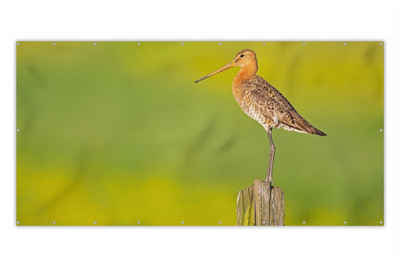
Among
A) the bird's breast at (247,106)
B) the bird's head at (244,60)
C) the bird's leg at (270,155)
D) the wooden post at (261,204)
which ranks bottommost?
the wooden post at (261,204)

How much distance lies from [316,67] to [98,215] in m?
2.32

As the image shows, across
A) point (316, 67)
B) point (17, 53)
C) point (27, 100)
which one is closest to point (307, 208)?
point (316, 67)

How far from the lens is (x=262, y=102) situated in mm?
3393

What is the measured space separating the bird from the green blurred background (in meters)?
Result: 0.07

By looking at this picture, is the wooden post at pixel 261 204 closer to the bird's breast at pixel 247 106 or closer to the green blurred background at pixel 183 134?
the green blurred background at pixel 183 134

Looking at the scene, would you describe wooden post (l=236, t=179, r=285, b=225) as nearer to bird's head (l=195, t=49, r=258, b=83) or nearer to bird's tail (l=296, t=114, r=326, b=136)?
bird's tail (l=296, t=114, r=326, b=136)

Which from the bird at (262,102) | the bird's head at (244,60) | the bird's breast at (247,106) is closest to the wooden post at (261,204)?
the bird at (262,102)

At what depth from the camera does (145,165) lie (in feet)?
11.5

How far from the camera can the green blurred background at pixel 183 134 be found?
11.4ft

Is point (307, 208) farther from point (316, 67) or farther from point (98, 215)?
point (98, 215)

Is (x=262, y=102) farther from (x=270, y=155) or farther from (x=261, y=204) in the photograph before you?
(x=261, y=204)

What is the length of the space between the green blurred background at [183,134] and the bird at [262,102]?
0.21 ft

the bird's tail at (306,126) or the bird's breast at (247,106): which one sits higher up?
the bird's breast at (247,106)

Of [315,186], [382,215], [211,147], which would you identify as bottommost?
[382,215]
